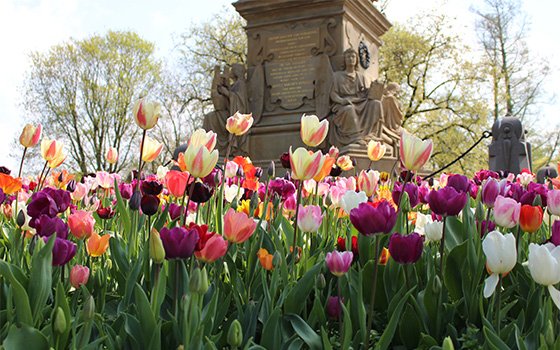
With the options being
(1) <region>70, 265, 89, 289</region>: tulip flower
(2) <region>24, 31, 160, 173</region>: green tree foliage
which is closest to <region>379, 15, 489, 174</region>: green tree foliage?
(2) <region>24, 31, 160, 173</region>: green tree foliage

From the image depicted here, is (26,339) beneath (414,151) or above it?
beneath

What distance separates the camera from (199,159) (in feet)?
5.21

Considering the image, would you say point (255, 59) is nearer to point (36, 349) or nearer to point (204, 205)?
point (204, 205)

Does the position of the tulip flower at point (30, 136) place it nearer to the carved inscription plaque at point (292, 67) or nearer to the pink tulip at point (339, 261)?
the pink tulip at point (339, 261)

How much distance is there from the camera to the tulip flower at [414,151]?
1603 mm

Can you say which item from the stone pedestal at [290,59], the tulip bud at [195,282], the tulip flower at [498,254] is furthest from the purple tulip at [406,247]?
the stone pedestal at [290,59]

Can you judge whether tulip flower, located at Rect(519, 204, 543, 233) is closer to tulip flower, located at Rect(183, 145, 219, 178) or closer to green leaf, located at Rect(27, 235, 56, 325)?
tulip flower, located at Rect(183, 145, 219, 178)

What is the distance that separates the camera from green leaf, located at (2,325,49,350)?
112cm

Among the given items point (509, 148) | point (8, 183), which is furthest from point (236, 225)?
point (509, 148)

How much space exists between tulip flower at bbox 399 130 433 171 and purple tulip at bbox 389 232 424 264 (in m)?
0.32

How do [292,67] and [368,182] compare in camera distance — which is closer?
[368,182]

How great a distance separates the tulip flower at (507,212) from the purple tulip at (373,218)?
41 cm

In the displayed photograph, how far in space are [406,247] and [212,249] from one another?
1.46 feet

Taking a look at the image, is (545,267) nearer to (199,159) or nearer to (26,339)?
(199,159)
